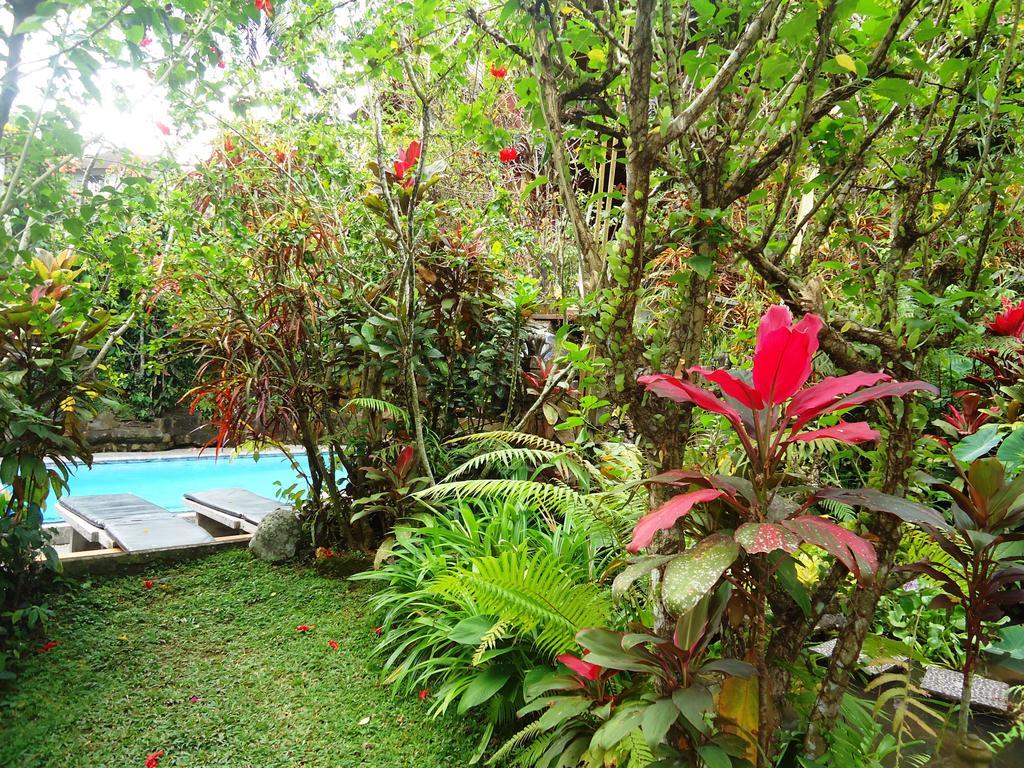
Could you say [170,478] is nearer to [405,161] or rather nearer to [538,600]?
[405,161]

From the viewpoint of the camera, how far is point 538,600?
1776 mm

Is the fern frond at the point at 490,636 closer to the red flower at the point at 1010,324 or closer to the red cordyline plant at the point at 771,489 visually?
the red cordyline plant at the point at 771,489

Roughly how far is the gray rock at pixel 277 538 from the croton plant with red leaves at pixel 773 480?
2.76 metres

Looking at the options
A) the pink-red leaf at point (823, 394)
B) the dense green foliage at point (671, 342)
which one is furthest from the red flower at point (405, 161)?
the pink-red leaf at point (823, 394)

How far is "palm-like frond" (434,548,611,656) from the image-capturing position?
69.5 inches

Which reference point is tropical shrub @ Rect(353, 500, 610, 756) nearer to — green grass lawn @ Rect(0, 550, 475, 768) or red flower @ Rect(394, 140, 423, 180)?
green grass lawn @ Rect(0, 550, 475, 768)

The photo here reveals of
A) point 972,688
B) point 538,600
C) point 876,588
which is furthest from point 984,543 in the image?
point 972,688

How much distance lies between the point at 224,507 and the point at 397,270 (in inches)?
87.5

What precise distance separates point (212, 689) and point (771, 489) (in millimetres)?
2057

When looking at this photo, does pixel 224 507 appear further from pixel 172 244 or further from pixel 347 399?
pixel 172 244

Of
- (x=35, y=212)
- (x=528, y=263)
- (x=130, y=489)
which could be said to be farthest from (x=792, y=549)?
(x=130, y=489)

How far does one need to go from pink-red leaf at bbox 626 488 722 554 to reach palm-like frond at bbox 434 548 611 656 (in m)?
0.76

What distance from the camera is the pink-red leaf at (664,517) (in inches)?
42.1

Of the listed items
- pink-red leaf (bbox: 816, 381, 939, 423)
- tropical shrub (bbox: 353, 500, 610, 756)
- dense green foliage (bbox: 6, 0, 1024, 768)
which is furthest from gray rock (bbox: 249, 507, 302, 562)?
pink-red leaf (bbox: 816, 381, 939, 423)
